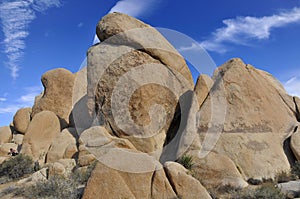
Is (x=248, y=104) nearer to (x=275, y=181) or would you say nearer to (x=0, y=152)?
(x=275, y=181)

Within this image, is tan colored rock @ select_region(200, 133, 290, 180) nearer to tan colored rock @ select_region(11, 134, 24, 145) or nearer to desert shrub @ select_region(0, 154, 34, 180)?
desert shrub @ select_region(0, 154, 34, 180)

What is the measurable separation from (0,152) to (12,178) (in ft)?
23.3

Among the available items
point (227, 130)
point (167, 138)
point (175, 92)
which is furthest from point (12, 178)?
point (227, 130)

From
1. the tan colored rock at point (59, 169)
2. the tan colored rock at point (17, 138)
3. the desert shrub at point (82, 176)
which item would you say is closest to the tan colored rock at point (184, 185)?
the desert shrub at point (82, 176)

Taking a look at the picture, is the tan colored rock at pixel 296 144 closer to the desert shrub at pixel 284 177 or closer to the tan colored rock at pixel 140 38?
the desert shrub at pixel 284 177

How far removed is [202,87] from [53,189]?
666cm

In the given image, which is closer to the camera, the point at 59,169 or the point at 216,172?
the point at 216,172

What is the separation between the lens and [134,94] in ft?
40.5

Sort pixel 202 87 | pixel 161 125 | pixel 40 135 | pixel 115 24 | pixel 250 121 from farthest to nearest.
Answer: pixel 40 135 < pixel 115 24 < pixel 161 125 < pixel 202 87 < pixel 250 121

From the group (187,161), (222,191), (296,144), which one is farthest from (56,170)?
(296,144)

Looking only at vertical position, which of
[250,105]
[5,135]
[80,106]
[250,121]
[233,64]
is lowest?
[250,121]

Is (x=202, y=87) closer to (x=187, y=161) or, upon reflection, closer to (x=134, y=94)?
(x=134, y=94)

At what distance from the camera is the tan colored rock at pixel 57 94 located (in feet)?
60.4

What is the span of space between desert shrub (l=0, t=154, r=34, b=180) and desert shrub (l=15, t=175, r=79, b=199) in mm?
3829
